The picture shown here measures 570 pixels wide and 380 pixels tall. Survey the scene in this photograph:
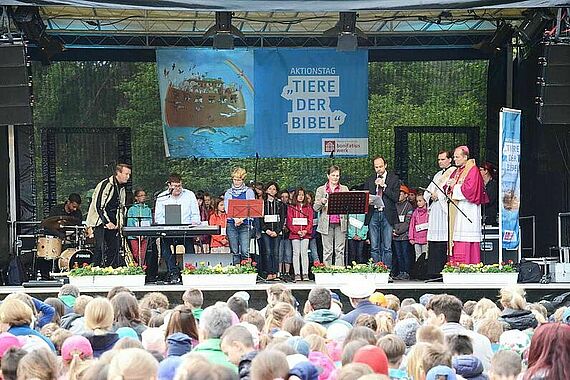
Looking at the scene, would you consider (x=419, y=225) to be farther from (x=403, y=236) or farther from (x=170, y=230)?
(x=170, y=230)

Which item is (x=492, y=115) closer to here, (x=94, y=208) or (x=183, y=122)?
(x=183, y=122)

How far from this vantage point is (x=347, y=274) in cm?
1418

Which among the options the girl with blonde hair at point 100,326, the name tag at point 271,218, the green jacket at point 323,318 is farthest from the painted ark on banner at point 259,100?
the girl with blonde hair at point 100,326

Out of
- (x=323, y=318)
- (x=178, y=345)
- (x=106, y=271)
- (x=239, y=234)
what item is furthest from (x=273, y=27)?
(x=178, y=345)

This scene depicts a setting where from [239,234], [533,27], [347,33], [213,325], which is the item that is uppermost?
[533,27]

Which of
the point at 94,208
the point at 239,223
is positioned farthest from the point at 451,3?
the point at 94,208

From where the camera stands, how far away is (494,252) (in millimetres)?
15648

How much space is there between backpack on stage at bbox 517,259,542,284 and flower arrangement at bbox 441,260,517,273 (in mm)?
279

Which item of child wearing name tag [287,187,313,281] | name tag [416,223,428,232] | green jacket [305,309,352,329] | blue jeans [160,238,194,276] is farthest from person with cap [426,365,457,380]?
name tag [416,223,428,232]

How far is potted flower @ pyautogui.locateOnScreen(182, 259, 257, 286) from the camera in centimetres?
1398

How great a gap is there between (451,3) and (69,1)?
3.47 metres

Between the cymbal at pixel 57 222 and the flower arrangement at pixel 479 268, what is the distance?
241 inches

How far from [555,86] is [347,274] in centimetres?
356

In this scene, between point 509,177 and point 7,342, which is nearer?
point 7,342
